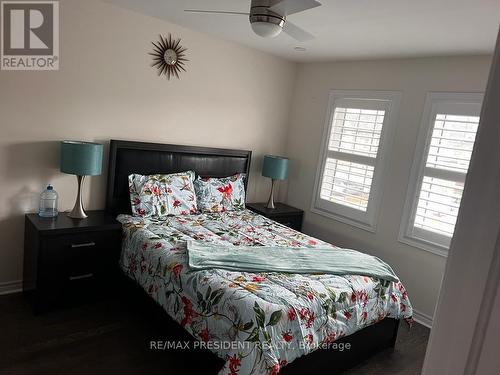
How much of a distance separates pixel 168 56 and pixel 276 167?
164 cm

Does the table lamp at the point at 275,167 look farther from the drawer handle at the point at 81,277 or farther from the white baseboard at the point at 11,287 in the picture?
the white baseboard at the point at 11,287

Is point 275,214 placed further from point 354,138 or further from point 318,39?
point 318,39

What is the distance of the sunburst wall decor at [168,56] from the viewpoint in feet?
11.1

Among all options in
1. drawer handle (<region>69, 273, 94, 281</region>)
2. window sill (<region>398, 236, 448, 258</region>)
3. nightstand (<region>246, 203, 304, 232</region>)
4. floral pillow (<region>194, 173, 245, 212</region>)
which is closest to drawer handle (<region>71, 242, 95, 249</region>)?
drawer handle (<region>69, 273, 94, 281</region>)

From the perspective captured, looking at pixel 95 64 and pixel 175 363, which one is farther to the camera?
Result: pixel 95 64

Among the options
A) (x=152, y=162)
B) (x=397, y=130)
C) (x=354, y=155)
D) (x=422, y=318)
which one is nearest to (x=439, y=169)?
(x=397, y=130)

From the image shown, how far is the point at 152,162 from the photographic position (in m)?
3.47

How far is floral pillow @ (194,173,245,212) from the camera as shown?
368 cm

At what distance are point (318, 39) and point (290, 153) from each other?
1634 millimetres

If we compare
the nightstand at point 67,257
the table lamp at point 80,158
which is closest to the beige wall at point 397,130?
the nightstand at point 67,257

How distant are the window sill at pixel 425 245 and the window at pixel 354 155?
37 centimetres

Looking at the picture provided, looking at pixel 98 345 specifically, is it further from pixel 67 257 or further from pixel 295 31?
pixel 295 31

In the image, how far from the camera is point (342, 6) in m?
2.39

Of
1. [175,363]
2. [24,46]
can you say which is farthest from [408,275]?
[24,46]
